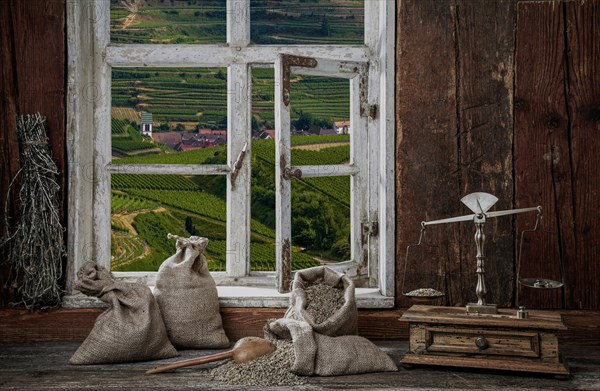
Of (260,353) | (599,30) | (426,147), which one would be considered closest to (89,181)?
(260,353)

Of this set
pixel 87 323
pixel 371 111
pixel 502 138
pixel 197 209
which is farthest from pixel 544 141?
pixel 87 323

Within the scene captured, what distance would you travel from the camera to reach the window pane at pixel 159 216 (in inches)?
138

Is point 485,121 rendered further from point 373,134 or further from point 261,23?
point 261,23

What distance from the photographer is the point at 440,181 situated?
326 cm

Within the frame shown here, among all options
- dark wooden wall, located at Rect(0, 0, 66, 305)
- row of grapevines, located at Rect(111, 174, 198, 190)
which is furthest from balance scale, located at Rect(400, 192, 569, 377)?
dark wooden wall, located at Rect(0, 0, 66, 305)

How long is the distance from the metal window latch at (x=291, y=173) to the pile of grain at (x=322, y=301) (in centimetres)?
45

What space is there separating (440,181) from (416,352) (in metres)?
0.77

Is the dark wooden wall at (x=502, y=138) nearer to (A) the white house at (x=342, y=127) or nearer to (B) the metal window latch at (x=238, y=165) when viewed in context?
(A) the white house at (x=342, y=127)

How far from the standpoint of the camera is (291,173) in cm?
324

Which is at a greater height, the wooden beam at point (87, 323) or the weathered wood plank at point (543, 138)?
the weathered wood plank at point (543, 138)

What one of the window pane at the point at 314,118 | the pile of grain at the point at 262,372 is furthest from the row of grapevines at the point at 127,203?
the pile of grain at the point at 262,372

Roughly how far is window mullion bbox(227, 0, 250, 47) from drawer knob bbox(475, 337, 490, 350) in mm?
1562

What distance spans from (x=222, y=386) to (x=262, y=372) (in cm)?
16

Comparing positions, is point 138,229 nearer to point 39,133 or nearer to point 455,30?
point 39,133
